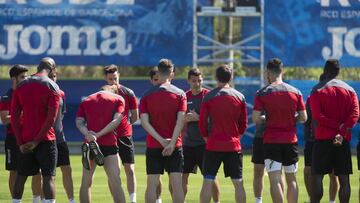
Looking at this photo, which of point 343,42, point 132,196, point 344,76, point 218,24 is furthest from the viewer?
point 218,24

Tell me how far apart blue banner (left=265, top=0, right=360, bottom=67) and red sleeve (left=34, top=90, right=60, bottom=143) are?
16.4 m

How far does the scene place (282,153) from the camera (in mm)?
14328

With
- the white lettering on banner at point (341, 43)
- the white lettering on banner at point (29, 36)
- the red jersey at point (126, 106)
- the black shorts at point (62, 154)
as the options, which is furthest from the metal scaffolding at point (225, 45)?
the black shorts at point (62, 154)

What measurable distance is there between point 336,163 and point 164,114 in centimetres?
253

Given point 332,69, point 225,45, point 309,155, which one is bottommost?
point 309,155

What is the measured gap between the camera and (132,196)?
1603 cm

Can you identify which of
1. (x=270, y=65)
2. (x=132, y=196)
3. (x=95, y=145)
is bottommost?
(x=132, y=196)

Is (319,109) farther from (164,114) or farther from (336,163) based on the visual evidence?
(164,114)

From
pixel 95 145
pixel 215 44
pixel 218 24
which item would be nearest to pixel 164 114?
pixel 95 145

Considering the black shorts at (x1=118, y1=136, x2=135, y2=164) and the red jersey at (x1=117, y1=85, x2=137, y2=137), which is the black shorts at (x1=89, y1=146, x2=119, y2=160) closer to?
the red jersey at (x1=117, y1=85, x2=137, y2=137)

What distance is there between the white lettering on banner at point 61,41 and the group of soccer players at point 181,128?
48.7 ft

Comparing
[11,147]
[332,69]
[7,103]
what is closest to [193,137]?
[332,69]

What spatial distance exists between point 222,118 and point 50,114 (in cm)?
228

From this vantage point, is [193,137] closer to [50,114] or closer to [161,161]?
[161,161]
